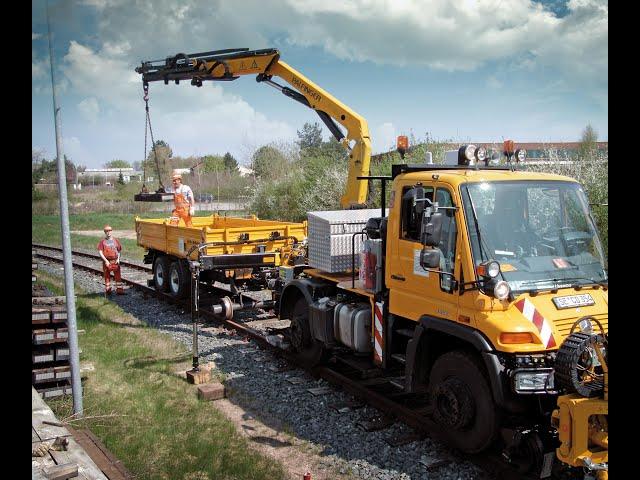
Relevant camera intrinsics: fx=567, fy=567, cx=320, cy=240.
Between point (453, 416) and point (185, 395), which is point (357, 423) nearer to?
point (453, 416)

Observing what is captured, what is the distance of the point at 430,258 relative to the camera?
5293 mm

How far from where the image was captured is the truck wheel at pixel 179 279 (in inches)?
476

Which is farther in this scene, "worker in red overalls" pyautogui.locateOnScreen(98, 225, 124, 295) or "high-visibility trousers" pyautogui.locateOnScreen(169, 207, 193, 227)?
"worker in red overalls" pyautogui.locateOnScreen(98, 225, 124, 295)

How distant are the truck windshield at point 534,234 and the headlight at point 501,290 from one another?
7.6 inches

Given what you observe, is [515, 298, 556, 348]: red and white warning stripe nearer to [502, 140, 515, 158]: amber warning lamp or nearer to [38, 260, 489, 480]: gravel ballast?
[38, 260, 489, 480]: gravel ballast

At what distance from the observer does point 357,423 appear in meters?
6.32

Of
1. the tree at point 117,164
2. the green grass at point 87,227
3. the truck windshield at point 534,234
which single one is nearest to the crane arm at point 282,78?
the truck windshield at point 534,234

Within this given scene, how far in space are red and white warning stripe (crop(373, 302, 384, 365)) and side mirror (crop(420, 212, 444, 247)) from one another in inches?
58.1

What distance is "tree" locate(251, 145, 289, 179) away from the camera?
31.7m

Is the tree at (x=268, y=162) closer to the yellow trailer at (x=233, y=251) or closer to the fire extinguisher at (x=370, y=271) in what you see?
the yellow trailer at (x=233, y=251)

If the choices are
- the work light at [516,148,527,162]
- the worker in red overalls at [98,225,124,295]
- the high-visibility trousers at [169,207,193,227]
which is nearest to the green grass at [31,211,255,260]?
the worker in red overalls at [98,225,124,295]

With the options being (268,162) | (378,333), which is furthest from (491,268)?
(268,162)

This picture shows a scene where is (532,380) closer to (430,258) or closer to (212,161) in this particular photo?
(430,258)
